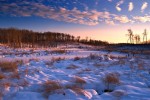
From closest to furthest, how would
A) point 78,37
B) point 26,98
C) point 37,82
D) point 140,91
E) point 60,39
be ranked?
point 26,98
point 140,91
point 37,82
point 60,39
point 78,37

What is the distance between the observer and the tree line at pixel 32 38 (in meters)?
79.9

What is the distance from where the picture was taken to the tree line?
262 feet

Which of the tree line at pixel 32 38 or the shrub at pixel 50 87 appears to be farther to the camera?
the tree line at pixel 32 38

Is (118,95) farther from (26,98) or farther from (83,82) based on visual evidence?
(26,98)

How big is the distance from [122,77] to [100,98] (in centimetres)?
317

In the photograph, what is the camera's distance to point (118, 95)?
19.9 ft

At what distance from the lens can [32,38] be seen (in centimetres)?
9475

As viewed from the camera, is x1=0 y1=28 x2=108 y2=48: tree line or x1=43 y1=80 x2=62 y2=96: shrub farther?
x1=0 y1=28 x2=108 y2=48: tree line

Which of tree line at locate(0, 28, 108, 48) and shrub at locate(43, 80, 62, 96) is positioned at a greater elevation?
tree line at locate(0, 28, 108, 48)

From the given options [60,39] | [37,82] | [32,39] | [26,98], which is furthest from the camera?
[60,39]

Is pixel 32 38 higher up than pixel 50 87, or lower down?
higher up

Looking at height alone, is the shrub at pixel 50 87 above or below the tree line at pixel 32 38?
below

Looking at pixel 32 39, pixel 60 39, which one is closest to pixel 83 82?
pixel 32 39

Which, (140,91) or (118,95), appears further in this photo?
(140,91)
